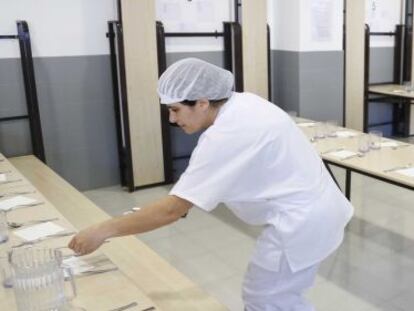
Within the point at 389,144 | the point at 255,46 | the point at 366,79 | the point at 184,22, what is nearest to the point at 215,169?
the point at 389,144

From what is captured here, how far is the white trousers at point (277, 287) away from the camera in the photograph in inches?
65.2

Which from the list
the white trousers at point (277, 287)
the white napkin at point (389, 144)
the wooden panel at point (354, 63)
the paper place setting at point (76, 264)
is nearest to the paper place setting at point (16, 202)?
the paper place setting at point (76, 264)

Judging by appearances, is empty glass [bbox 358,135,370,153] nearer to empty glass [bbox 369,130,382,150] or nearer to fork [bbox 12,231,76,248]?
empty glass [bbox 369,130,382,150]

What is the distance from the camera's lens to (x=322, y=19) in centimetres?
534

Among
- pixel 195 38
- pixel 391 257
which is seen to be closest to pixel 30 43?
pixel 195 38

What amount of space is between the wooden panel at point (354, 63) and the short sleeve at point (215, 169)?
4.62 m

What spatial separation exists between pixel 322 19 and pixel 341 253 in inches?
120

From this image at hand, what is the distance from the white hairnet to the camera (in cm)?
158

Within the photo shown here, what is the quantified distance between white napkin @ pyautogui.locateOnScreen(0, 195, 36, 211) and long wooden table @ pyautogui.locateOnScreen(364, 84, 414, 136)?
14.9ft

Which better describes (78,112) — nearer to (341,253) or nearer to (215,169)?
(341,253)

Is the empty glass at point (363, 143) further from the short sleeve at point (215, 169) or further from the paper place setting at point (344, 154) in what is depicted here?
the short sleeve at point (215, 169)

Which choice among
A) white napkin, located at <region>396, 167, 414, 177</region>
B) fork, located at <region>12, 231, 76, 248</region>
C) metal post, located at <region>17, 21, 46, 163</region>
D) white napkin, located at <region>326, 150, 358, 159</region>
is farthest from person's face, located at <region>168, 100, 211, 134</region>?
metal post, located at <region>17, 21, 46, 163</region>

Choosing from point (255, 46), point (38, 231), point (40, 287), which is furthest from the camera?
point (255, 46)

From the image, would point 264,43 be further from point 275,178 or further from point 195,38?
Result: point 275,178
